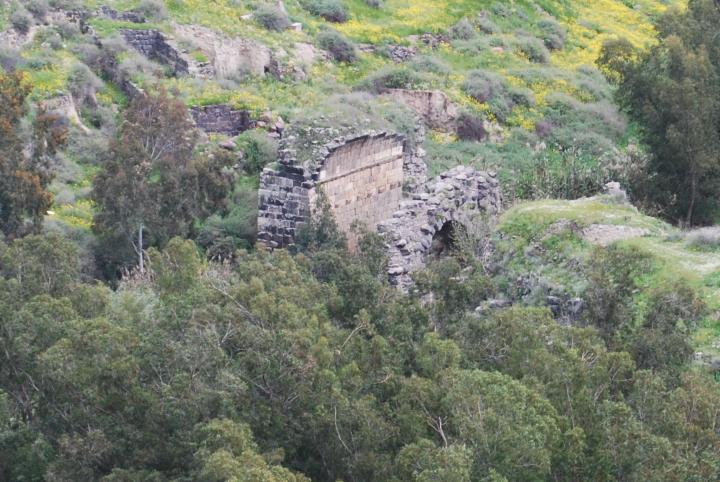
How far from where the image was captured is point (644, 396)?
1345 cm

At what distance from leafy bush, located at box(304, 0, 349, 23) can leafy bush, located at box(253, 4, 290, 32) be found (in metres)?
2.95

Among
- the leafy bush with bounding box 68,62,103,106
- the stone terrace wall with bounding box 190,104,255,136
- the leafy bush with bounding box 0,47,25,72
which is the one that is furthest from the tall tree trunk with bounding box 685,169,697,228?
the leafy bush with bounding box 0,47,25,72

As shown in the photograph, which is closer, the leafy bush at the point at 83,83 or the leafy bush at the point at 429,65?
the leafy bush at the point at 83,83

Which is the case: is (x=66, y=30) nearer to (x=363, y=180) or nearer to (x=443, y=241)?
(x=363, y=180)

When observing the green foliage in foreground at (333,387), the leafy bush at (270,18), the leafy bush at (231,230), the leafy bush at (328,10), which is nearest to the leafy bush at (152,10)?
the leafy bush at (270,18)

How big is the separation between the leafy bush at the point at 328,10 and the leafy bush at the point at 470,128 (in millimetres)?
8111

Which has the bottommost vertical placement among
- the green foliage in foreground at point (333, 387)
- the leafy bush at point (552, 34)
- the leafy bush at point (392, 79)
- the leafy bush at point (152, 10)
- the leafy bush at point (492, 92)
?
the leafy bush at point (552, 34)

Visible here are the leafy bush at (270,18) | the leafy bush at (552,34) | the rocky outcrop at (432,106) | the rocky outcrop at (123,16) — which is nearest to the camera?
the rocky outcrop at (432,106)

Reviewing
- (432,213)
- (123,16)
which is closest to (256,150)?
(432,213)

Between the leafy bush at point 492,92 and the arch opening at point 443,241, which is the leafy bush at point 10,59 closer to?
the arch opening at point 443,241

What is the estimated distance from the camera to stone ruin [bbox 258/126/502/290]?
22.6 metres

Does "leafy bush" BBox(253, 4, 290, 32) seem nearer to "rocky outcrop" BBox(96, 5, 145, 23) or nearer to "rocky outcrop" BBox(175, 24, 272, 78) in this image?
"rocky outcrop" BBox(175, 24, 272, 78)

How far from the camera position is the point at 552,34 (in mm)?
44719

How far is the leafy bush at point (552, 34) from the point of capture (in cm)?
4412
